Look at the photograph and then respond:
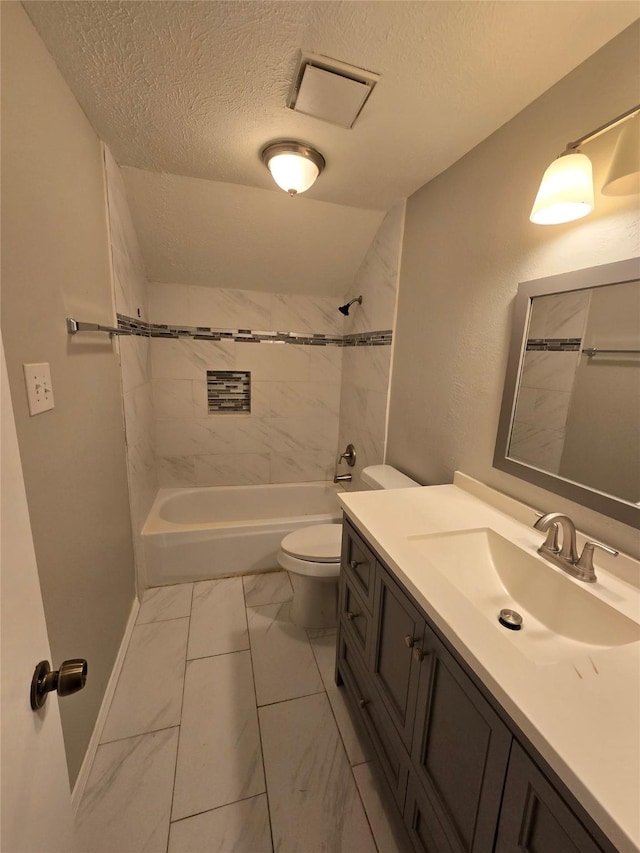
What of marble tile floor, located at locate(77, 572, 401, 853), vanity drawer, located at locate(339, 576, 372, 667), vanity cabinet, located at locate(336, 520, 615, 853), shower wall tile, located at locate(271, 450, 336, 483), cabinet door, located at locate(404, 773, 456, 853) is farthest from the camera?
shower wall tile, located at locate(271, 450, 336, 483)

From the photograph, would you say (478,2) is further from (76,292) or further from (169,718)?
(169,718)

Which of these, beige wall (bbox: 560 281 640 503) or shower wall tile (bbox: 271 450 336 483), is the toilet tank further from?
shower wall tile (bbox: 271 450 336 483)

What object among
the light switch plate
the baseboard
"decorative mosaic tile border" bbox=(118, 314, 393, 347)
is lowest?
the baseboard

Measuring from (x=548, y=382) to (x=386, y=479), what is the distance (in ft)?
2.92

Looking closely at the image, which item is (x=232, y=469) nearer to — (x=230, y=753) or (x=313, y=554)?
(x=313, y=554)

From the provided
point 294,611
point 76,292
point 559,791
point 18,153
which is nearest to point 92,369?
point 76,292

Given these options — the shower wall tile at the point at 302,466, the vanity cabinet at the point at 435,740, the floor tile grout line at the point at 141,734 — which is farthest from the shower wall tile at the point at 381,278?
the floor tile grout line at the point at 141,734

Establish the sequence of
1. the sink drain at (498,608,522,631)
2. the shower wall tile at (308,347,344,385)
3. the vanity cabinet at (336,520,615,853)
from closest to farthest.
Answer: the vanity cabinet at (336,520,615,853) < the sink drain at (498,608,522,631) < the shower wall tile at (308,347,344,385)

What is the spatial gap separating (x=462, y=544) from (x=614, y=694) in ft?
1.72

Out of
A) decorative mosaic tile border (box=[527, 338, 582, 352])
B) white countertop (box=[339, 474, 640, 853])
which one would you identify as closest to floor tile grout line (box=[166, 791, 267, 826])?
white countertop (box=[339, 474, 640, 853])

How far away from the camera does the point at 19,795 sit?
44 centimetres

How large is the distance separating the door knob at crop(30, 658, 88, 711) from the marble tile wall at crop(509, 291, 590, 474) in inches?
50.3

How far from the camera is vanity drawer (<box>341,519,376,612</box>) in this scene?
1114 mm

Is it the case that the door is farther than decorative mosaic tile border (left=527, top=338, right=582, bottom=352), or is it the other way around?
decorative mosaic tile border (left=527, top=338, right=582, bottom=352)
